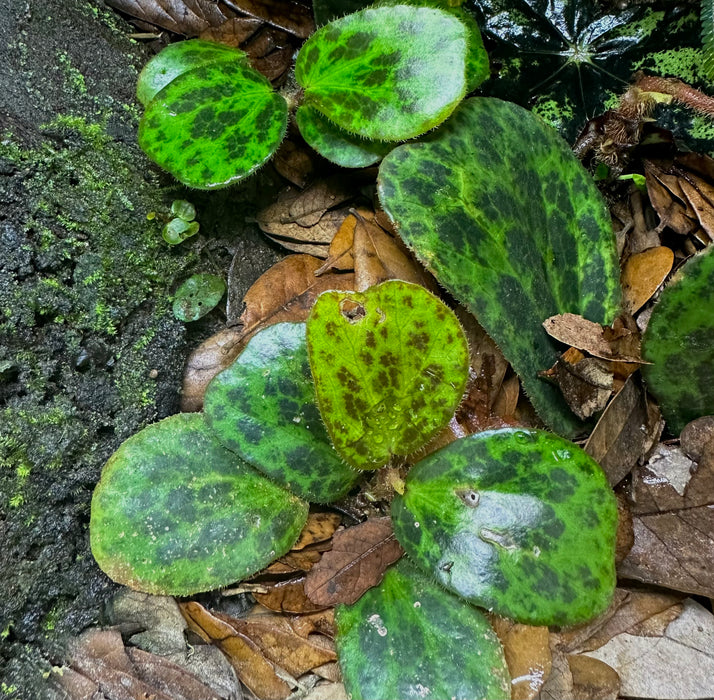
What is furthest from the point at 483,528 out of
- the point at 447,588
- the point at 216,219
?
the point at 216,219

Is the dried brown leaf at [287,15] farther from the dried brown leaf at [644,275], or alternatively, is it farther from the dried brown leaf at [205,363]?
the dried brown leaf at [644,275]

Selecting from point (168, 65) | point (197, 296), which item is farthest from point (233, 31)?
point (197, 296)

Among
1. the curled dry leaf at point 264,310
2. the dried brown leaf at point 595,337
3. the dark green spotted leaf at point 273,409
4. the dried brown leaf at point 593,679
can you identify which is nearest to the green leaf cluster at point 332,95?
the curled dry leaf at point 264,310

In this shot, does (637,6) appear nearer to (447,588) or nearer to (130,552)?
(447,588)

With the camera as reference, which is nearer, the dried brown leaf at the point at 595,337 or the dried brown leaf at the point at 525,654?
the dried brown leaf at the point at 525,654

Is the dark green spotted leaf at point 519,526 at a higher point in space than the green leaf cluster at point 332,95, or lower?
lower

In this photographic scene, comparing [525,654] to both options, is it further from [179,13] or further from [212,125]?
[179,13]

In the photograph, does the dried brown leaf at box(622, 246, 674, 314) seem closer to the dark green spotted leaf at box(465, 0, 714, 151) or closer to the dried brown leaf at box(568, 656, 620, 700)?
the dark green spotted leaf at box(465, 0, 714, 151)

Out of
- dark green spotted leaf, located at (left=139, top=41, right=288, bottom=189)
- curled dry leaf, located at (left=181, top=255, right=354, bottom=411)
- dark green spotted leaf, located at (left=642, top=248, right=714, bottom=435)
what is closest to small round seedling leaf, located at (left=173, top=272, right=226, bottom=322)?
curled dry leaf, located at (left=181, top=255, right=354, bottom=411)
